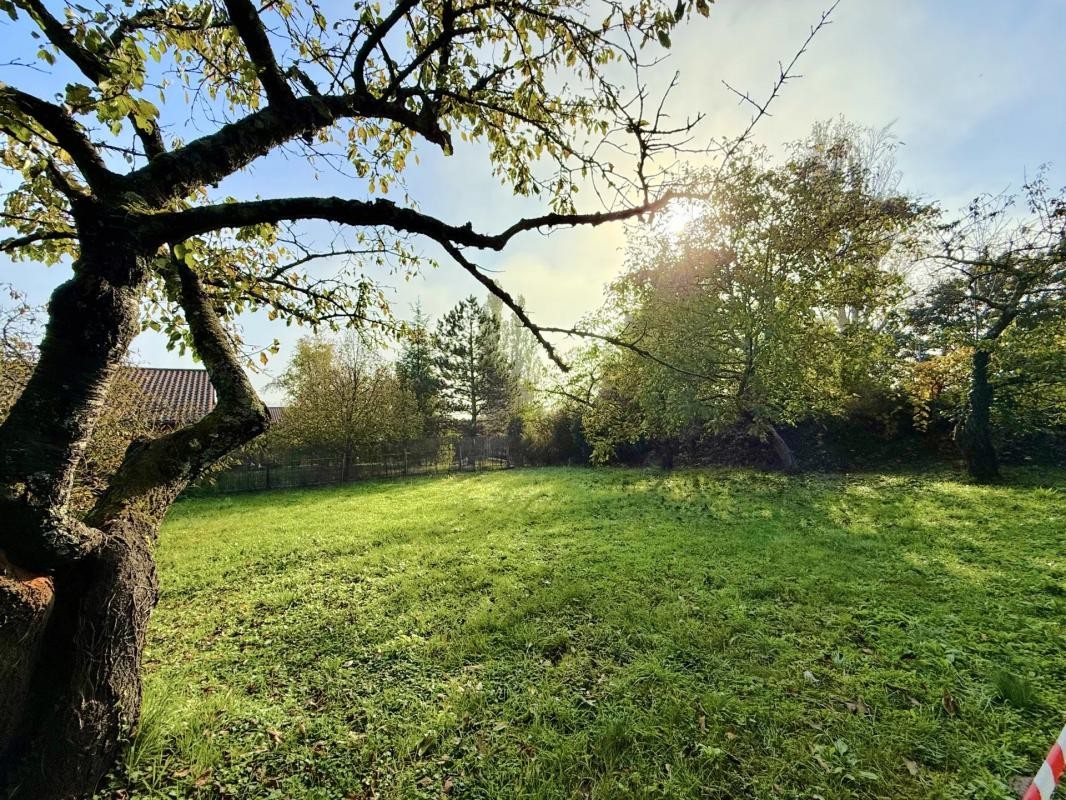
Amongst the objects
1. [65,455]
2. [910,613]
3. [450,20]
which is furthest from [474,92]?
[910,613]

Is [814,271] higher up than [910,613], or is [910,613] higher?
[814,271]

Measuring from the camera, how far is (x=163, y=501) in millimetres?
2545

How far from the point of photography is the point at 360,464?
18312mm

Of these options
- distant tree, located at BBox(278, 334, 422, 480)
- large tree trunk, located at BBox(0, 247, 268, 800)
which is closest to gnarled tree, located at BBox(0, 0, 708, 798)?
large tree trunk, located at BBox(0, 247, 268, 800)

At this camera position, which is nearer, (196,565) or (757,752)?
(757,752)

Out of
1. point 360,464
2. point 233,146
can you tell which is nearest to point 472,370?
point 360,464

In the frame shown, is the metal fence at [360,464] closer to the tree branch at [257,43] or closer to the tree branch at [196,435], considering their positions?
the tree branch at [196,435]

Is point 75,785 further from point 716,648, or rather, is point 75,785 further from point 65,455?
point 716,648

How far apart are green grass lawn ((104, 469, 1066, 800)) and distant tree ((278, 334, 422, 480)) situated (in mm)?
11260

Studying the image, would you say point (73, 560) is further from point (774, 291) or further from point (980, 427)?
point (980, 427)

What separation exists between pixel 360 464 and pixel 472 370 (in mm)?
12903

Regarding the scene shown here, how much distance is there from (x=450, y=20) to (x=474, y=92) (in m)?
0.56

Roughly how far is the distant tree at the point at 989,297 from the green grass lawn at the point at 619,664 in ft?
12.0

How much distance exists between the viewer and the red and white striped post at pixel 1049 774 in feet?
5.42
